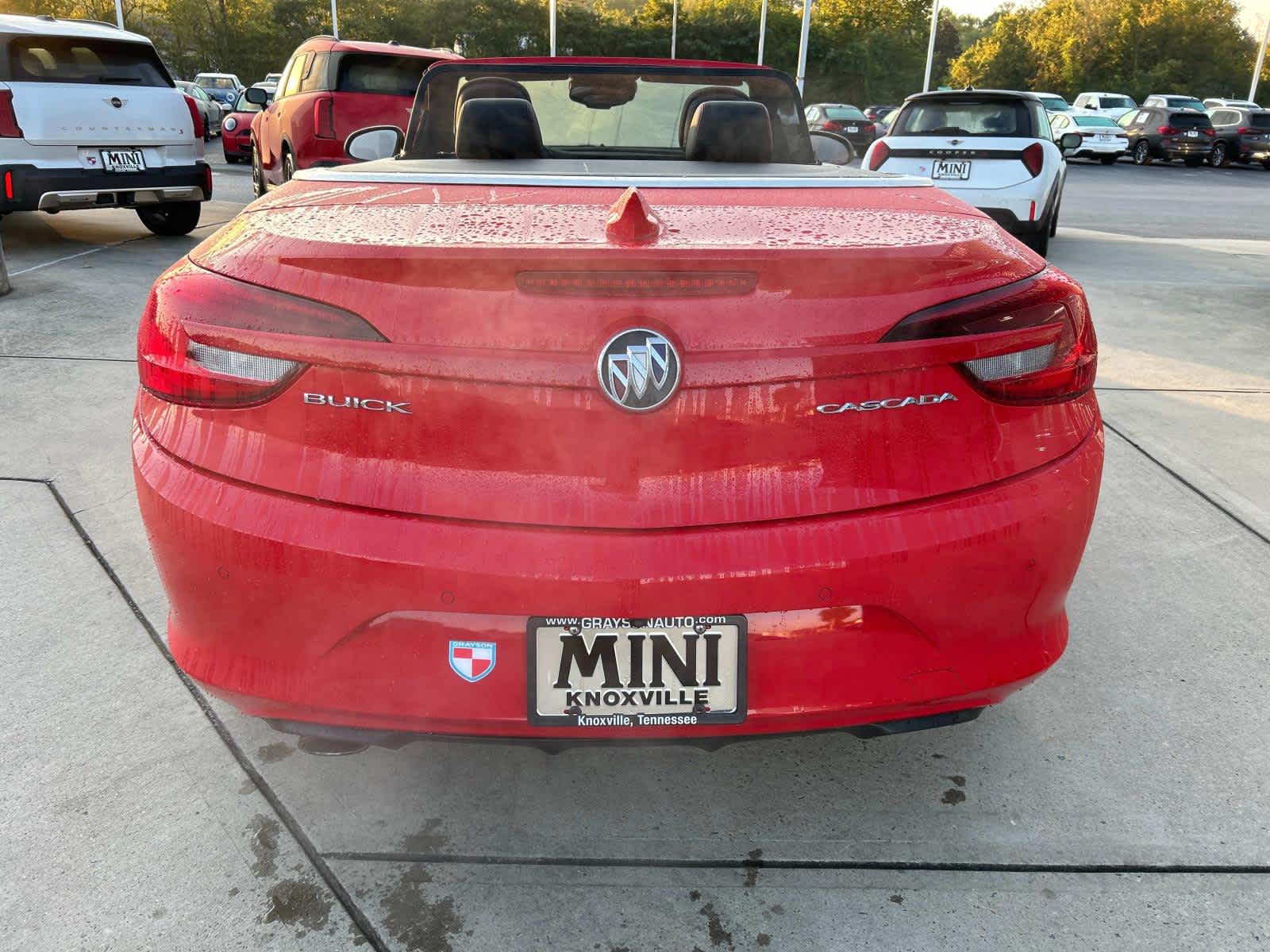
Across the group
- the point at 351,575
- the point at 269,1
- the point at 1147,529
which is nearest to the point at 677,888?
the point at 351,575

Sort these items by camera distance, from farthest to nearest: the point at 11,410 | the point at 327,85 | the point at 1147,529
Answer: the point at 327,85 < the point at 11,410 < the point at 1147,529

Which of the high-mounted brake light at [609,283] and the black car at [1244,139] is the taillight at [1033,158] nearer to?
the high-mounted brake light at [609,283]

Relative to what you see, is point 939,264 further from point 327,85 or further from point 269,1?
point 269,1

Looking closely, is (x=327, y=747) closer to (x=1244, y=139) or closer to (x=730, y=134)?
(x=730, y=134)

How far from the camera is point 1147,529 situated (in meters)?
3.59

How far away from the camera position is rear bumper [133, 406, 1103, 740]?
5.39ft

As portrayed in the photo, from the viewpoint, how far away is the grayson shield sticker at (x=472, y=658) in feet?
5.51

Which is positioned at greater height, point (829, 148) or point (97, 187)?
point (829, 148)

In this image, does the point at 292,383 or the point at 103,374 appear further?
the point at 103,374

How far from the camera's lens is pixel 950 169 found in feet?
31.5

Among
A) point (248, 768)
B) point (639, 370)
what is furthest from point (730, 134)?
point (248, 768)

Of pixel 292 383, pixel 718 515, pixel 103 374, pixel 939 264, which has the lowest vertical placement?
pixel 103 374

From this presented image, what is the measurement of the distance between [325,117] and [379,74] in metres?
0.73

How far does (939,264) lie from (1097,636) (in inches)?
62.6
